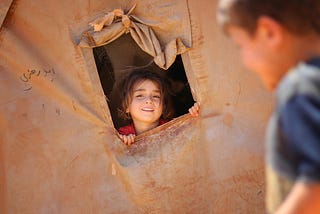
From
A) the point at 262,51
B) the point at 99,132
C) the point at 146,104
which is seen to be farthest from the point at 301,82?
the point at 146,104

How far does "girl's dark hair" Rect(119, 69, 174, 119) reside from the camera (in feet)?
11.2

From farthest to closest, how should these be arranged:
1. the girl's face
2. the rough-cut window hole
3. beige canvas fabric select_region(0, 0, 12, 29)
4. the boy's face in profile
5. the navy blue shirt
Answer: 1. the rough-cut window hole
2. the girl's face
3. beige canvas fabric select_region(0, 0, 12, 29)
4. the boy's face in profile
5. the navy blue shirt

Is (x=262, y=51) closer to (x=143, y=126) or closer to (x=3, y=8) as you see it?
(x=3, y=8)

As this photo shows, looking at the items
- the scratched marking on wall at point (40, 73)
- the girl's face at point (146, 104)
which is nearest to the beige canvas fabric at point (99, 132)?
the scratched marking on wall at point (40, 73)

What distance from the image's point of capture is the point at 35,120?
2889mm

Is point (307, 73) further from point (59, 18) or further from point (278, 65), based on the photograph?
Result: point (59, 18)

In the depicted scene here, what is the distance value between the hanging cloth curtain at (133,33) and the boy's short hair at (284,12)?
5.48 feet

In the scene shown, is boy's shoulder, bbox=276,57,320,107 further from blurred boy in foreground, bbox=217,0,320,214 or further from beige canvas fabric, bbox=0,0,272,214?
beige canvas fabric, bbox=0,0,272,214

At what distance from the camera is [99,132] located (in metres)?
2.88

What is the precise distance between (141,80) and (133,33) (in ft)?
1.59

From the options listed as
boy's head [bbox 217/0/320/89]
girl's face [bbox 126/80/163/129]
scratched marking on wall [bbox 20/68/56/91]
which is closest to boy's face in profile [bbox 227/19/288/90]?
boy's head [bbox 217/0/320/89]

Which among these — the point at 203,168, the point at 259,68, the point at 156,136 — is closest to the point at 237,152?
the point at 203,168

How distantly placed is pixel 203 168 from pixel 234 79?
42 centimetres

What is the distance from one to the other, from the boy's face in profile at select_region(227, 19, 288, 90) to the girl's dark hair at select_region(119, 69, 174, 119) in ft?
7.02
